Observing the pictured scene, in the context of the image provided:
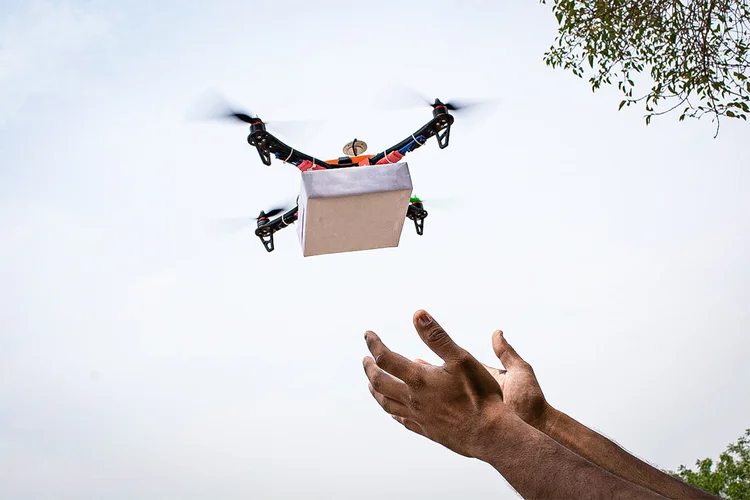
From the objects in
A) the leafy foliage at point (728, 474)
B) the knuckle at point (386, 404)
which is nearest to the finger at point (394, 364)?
the knuckle at point (386, 404)

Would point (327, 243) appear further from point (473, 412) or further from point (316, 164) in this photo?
point (473, 412)

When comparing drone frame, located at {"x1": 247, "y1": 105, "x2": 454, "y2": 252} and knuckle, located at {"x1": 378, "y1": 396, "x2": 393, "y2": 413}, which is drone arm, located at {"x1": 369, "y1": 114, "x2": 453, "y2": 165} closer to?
drone frame, located at {"x1": 247, "y1": 105, "x2": 454, "y2": 252}

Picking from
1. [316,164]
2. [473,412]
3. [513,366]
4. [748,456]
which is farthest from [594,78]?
[748,456]

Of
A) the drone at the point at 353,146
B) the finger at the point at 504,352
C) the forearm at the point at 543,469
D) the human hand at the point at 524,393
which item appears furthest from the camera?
the drone at the point at 353,146

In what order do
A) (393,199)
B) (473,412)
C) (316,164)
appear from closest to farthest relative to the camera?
(473,412) → (393,199) → (316,164)

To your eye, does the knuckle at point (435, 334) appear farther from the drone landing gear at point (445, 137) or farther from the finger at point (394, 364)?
the drone landing gear at point (445, 137)

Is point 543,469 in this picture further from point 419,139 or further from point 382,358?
point 419,139
